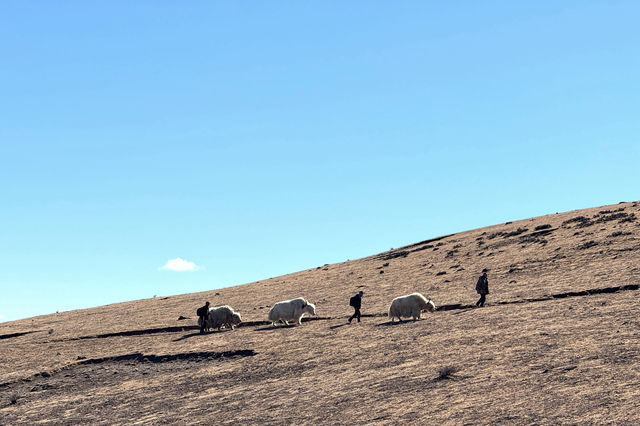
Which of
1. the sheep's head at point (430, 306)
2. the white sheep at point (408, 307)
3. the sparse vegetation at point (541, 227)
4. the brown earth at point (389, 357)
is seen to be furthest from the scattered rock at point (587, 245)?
the white sheep at point (408, 307)

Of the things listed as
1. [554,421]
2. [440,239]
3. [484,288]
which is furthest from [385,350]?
[440,239]

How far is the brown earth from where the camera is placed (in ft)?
59.3

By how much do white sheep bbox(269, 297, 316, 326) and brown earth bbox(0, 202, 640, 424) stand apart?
0.75 metres

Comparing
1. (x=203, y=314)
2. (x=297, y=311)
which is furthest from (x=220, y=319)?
(x=297, y=311)

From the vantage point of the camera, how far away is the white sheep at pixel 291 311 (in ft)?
117

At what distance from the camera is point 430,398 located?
738 inches

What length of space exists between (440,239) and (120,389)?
1838 inches

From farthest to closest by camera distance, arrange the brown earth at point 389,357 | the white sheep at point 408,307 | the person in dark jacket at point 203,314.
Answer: the person in dark jacket at point 203,314
the white sheep at point 408,307
the brown earth at point 389,357

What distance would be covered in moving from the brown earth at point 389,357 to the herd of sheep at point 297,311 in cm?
69

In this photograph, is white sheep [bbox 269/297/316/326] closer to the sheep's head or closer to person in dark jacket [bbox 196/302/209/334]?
person in dark jacket [bbox 196/302/209/334]

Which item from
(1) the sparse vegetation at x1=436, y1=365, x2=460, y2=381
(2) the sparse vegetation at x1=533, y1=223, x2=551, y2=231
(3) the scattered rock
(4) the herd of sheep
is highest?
(2) the sparse vegetation at x1=533, y1=223, x2=551, y2=231

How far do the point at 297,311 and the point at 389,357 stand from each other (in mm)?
11787

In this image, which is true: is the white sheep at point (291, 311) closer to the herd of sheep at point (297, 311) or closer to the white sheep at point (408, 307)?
the herd of sheep at point (297, 311)

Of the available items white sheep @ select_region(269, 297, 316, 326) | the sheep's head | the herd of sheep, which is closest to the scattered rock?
the herd of sheep
